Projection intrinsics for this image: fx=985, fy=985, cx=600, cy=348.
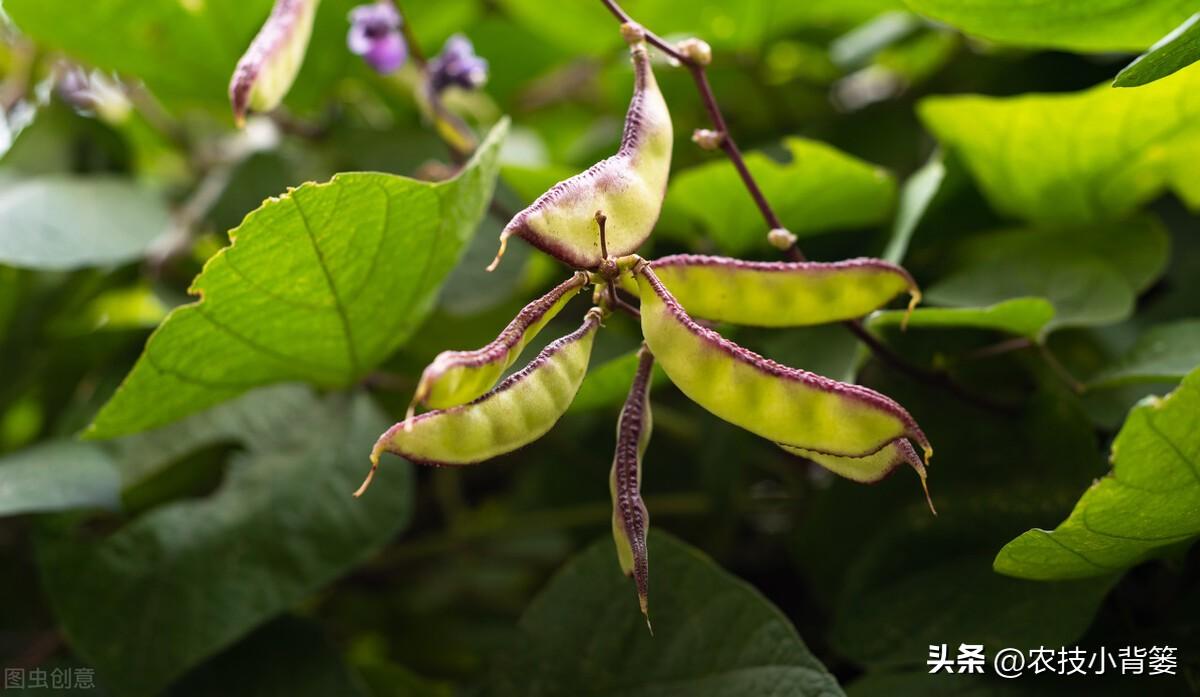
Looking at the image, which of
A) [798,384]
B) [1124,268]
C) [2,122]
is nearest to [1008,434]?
[1124,268]

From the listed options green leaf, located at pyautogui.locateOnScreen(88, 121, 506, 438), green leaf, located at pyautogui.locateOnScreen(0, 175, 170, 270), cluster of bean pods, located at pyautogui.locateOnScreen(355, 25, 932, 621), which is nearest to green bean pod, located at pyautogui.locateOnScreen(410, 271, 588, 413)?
cluster of bean pods, located at pyautogui.locateOnScreen(355, 25, 932, 621)

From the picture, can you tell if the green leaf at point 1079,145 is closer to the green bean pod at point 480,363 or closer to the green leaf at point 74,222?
the green bean pod at point 480,363

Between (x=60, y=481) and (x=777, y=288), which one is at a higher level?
(x=777, y=288)

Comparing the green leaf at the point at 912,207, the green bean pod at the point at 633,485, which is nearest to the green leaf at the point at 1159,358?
the green leaf at the point at 912,207

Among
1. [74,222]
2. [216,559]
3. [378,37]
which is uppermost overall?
[378,37]

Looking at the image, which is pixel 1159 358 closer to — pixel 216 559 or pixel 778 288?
pixel 778 288

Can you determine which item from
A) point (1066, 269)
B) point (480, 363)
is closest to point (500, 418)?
point (480, 363)

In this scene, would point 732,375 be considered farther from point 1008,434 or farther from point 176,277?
point 176,277
